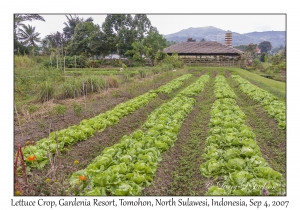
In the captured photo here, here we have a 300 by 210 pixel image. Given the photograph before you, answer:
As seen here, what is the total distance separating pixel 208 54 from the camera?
119 feet

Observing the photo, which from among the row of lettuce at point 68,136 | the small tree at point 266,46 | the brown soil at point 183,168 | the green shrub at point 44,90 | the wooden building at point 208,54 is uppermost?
the small tree at point 266,46

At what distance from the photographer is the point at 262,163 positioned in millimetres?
4047

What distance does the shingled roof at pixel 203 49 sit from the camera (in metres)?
35.4

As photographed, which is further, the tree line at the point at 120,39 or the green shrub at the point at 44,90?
the tree line at the point at 120,39

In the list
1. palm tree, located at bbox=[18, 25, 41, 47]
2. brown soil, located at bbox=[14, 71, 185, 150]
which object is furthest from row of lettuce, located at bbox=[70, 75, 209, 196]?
palm tree, located at bbox=[18, 25, 41, 47]

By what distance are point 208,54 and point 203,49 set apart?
4.00ft

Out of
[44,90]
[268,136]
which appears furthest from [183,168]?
[44,90]

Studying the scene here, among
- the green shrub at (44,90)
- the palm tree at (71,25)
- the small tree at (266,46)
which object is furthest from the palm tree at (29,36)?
the small tree at (266,46)

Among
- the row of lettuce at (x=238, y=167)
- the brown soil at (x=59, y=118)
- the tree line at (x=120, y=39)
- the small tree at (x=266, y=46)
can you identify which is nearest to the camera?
the row of lettuce at (x=238, y=167)

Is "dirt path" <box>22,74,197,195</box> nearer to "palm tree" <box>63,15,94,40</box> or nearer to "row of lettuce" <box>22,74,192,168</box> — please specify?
"row of lettuce" <box>22,74,192,168</box>

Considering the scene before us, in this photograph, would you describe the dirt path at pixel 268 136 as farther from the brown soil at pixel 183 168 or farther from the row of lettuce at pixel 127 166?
the row of lettuce at pixel 127 166

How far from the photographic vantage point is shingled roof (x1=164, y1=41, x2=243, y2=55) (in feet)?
116

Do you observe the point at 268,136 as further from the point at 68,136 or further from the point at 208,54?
the point at 208,54

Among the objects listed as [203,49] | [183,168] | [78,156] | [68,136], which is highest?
[203,49]
